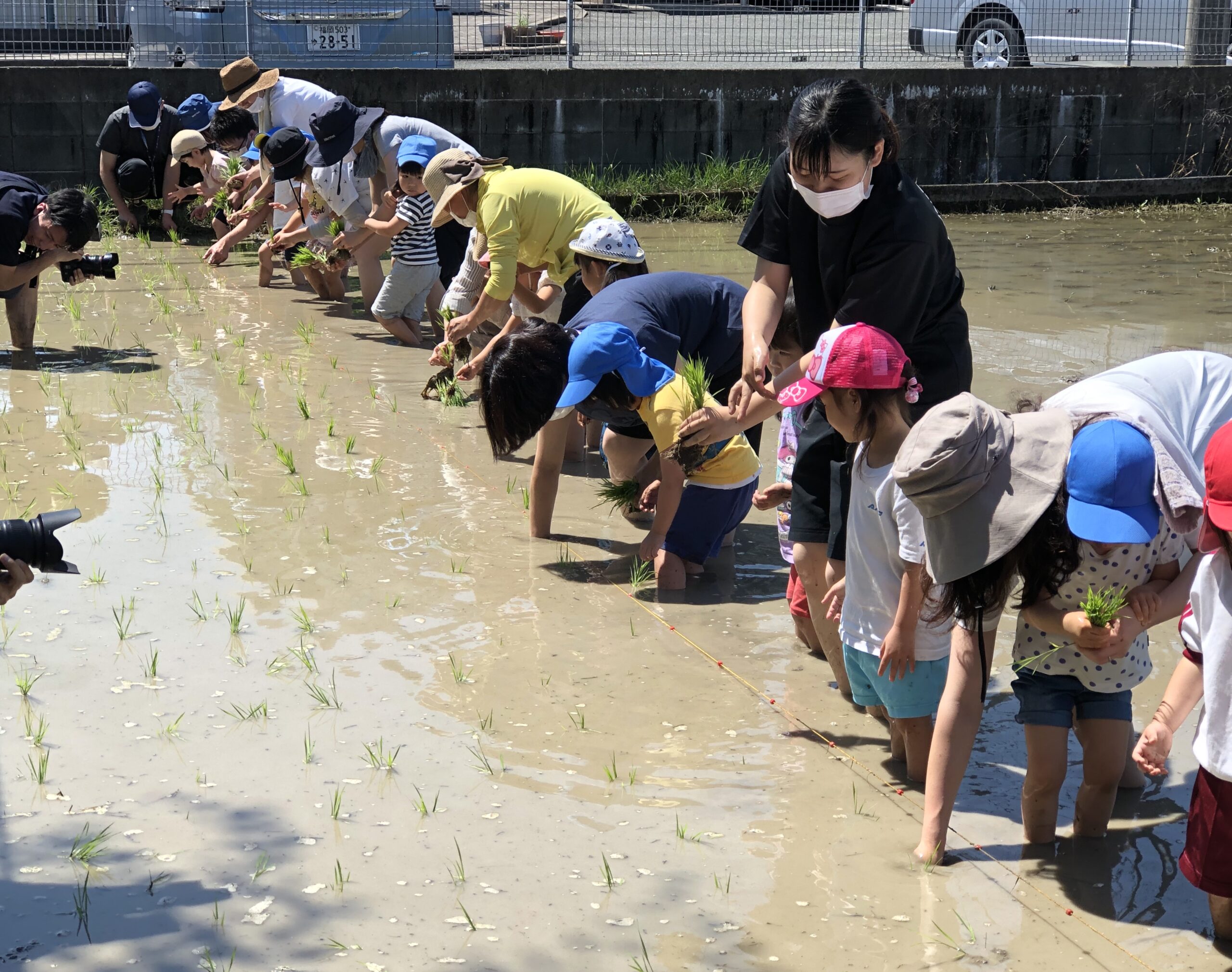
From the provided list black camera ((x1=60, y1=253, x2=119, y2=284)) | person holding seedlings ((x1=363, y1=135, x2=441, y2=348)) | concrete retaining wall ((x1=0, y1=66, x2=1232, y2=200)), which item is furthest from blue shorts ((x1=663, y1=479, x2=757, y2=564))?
concrete retaining wall ((x1=0, y1=66, x2=1232, y2=200))

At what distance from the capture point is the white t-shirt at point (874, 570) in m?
3.21

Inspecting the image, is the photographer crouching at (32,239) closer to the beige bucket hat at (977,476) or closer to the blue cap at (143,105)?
the blue cap at (143,105)

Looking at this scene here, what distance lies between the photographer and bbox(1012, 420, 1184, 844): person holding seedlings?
2.68 metres

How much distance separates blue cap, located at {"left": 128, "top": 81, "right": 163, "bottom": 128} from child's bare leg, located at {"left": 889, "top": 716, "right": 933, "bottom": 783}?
31.0 feet

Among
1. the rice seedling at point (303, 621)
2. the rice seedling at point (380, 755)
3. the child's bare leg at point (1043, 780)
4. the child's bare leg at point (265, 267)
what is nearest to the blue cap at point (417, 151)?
the child's bare leg at point (265, 267)

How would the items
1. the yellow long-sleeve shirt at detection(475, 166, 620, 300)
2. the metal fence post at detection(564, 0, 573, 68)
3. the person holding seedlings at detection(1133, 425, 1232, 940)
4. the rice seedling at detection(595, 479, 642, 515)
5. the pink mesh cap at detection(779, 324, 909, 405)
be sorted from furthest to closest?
the metal fence post at detection(564, 0, 573, 68) → the yellow long-sleeve shirt at detection(475, 166, 620, 300) → the rice seedling at detection(595, 479, 642, 515) → the pink mesh cap at detection(779, 324, 909, 405) → the person holding seedlings at detection(1133, 425, 1232, 940)

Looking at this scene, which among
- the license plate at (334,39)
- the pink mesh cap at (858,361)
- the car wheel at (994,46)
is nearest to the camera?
the pink mesh cap at (858,361)

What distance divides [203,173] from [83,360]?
12.5ft

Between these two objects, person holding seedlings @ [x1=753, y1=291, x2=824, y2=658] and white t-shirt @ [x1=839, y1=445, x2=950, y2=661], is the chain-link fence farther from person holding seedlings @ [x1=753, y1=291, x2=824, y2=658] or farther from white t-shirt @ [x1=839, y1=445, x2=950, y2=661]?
white t-shirt @ [x1=839, y1=445, x2=950, y2=661]

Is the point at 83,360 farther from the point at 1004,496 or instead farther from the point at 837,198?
the point at 1004,496

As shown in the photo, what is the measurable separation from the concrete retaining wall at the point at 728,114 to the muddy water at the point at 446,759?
6856 millimetres

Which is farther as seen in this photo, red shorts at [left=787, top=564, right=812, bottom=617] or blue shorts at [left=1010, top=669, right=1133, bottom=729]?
red shorts at [left=787, top=564, right=812, bottom=617]

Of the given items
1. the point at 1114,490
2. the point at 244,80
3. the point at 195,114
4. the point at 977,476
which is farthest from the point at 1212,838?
the point at 195,114

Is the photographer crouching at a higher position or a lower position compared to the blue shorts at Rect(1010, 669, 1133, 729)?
higher
